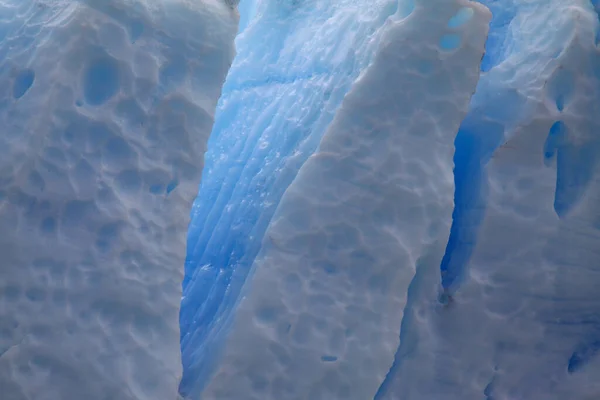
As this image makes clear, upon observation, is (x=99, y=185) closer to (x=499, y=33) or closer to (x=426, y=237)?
(x=426, y=237)

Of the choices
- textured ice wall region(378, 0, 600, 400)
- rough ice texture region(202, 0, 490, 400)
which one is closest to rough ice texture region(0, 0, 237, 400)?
rough ice texture region(202, 0, 490, 400)

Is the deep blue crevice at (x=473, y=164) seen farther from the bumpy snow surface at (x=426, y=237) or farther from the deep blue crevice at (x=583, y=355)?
the deep blue crevice at (x=583, y=355)

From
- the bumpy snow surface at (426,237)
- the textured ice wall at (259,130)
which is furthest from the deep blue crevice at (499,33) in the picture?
the textured ice wall at (259,130)

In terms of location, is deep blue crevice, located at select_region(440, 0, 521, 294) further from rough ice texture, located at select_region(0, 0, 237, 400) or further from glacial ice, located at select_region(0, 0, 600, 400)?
rough ice texture, located at select_region(0, 0, 237, 400)

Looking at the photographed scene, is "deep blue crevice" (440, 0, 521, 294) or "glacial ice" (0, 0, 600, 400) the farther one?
"deep blue crevice" (440, 0, 521, 294)

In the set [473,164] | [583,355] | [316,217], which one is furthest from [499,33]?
[583,355]

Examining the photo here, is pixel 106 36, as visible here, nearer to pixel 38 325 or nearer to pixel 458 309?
pixel 38 325

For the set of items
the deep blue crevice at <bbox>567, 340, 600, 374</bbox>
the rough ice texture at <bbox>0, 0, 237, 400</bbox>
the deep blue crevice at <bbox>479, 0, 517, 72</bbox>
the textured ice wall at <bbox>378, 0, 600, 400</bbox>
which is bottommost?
the deep blue crevice at <bbox>567, 340, 600, 374</bbox>

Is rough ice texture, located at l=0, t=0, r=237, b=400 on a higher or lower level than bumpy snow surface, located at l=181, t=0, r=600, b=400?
higher

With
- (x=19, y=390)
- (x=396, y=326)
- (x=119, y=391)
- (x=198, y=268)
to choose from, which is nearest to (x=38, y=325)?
(x=19, y=390)
